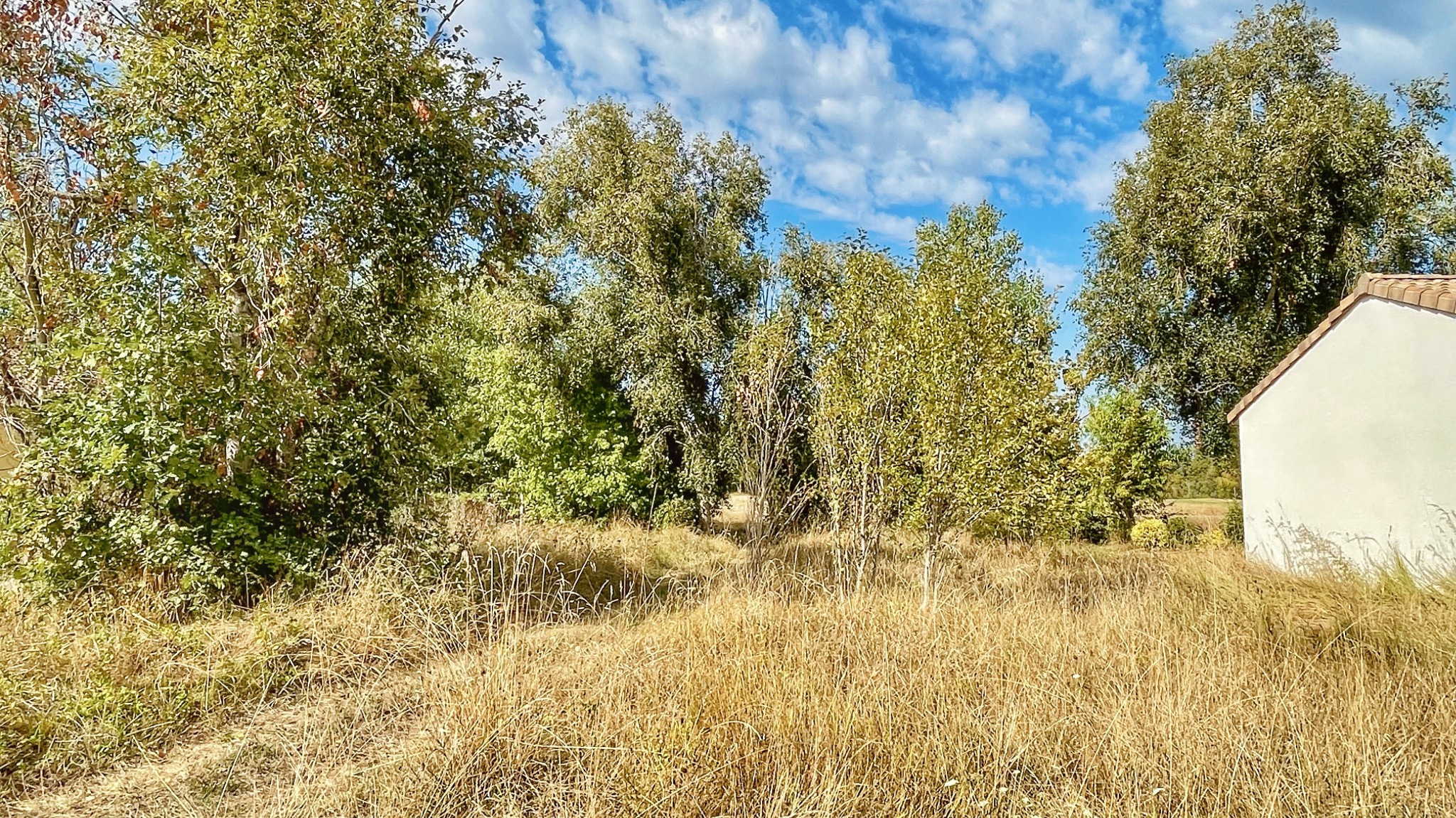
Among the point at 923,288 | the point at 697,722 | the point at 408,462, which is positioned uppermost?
the point at 923,288

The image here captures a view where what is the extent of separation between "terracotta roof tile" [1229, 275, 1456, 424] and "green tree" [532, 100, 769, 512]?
9914 mm

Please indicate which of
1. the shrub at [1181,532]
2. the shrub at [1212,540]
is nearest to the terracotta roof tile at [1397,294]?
the shrub at [1212,540]

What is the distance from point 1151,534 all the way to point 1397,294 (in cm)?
726

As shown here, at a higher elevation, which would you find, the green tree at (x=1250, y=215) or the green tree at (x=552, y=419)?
the green tree at (x=1250, y=215)

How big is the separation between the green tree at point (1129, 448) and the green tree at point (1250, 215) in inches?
24.4

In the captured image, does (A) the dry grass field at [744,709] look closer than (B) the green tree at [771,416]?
Yes

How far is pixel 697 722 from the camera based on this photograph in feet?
11.0

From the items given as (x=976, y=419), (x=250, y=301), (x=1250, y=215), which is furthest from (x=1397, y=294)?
(x=250, y=301)

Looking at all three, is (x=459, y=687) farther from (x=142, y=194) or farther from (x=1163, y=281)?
(x=1163, y=281)

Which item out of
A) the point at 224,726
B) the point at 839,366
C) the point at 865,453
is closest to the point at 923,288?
the point at 839,366

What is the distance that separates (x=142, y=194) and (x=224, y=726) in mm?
4850

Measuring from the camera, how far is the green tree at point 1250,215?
1320cm

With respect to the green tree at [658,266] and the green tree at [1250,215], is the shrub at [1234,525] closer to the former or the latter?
the green tree at [1250,215]

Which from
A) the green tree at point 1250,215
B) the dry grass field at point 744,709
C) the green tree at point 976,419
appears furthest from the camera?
the green tree at point 1250,215
